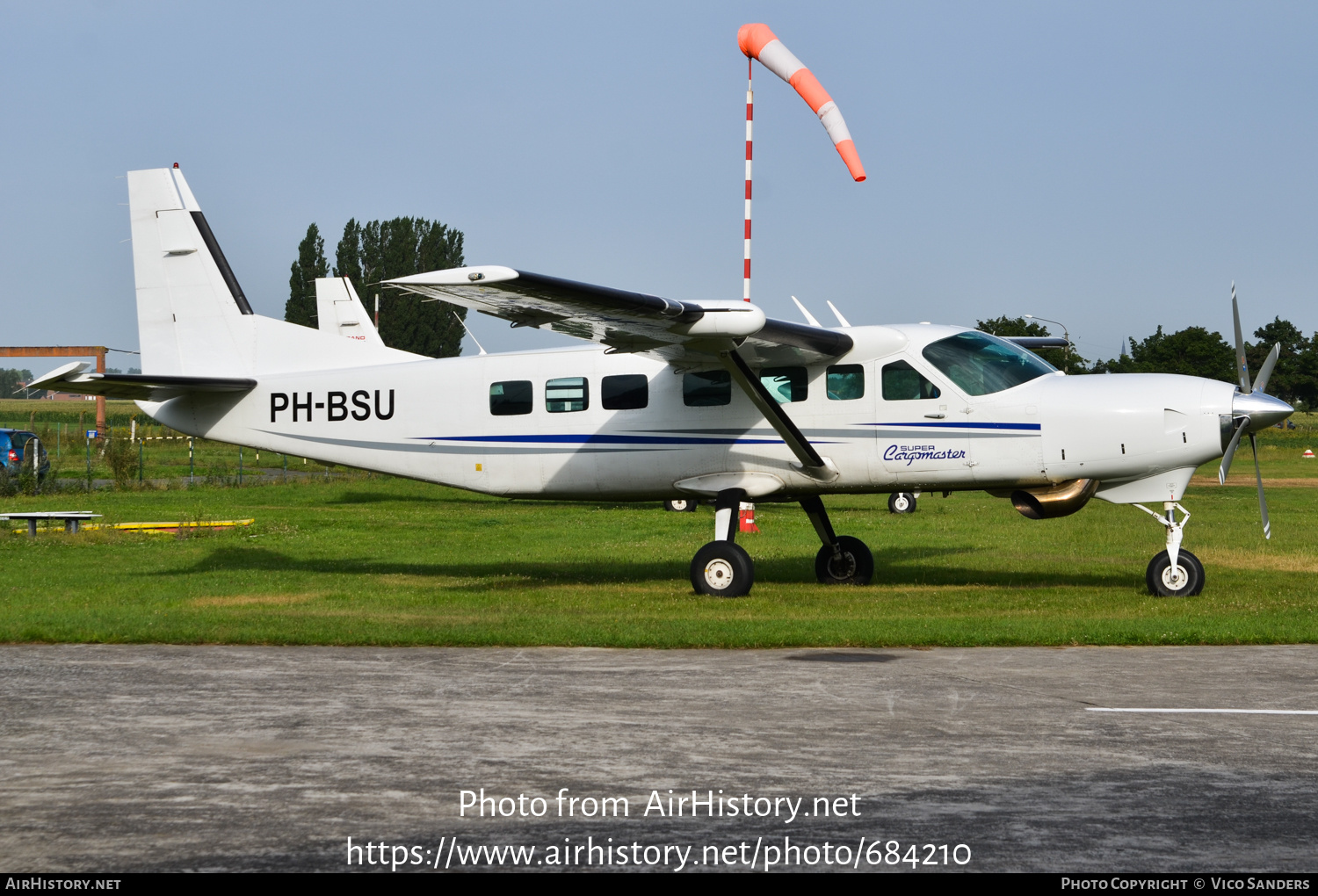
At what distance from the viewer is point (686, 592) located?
16.3 metres

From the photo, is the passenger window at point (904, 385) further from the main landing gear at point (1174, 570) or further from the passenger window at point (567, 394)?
the passenger window at point (567, 394)

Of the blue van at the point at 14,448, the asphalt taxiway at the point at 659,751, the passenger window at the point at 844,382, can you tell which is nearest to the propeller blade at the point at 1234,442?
the asphalt taxiway at the point at 659,751

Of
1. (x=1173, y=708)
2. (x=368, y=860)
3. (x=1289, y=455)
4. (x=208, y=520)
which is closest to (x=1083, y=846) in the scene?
(x=368, y=860)

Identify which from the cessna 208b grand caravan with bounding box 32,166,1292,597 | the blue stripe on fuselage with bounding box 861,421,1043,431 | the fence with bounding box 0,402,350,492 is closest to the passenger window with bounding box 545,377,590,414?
the cessna 208b grand caravan with bounding box 32,166,1292,597

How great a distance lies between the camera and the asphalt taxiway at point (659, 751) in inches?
212

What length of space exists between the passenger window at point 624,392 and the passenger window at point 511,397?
3.55 ft

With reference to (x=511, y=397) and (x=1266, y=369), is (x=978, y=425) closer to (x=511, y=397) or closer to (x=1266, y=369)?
(x=1266, y=369)

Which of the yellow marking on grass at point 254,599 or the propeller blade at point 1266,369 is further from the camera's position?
the propeller blade at point 1266,369

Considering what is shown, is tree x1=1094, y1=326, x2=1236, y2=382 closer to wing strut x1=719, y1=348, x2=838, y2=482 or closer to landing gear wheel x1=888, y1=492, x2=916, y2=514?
landing gear wheel x1=888, y1=492, x2=916, y2=514

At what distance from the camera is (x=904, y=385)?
52.0ft

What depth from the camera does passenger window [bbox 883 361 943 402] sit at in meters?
15.8

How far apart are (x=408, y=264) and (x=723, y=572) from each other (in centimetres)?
6893

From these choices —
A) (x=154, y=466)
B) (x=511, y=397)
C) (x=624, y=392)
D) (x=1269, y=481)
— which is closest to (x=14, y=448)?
(x=154, y=466)

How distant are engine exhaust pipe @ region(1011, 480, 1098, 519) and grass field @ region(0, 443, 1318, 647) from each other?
41.9 inches
